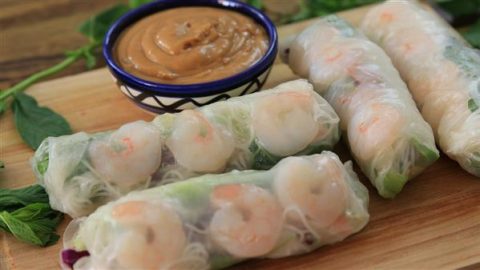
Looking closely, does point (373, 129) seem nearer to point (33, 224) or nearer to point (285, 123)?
point (285, 123)

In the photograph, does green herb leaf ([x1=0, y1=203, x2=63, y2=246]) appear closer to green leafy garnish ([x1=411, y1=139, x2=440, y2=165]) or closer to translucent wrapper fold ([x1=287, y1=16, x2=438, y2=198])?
translucent wrapper fold ([x1=287, y1=16, x2=438, y2=198])

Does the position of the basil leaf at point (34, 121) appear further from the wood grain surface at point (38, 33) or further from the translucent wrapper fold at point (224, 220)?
the translucent wrapper fold at point (224, 220)

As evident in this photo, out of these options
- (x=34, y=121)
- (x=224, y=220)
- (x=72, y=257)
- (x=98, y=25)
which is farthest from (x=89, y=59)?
(x=224, y=220)

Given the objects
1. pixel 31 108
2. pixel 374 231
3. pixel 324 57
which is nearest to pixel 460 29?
pixel 324 57

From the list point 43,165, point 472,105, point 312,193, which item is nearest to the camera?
point 312,193

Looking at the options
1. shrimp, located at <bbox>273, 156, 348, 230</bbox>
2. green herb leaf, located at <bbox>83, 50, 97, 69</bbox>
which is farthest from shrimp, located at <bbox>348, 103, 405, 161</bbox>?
green herb leaf, located at <bbox>83, 50, 97, 69</bbox>

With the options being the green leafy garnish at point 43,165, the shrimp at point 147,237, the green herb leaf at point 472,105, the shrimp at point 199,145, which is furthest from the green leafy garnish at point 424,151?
the green leafy garnish at point 43,165

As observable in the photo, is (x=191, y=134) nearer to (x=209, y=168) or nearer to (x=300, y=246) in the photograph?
(x=209, y=168)

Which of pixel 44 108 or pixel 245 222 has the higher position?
pixel 245 222
